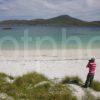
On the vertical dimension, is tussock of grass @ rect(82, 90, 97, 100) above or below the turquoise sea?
below

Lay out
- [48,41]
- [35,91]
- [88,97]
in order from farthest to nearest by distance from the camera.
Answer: [48,41], [88,97], [35,91]

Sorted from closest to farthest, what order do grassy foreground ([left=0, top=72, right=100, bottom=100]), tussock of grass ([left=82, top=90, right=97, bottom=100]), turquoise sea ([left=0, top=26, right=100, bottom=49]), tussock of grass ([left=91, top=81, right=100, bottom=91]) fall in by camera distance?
grassy foreground ([left=0, top=72, right=100, bottom=100]), tussock of grass ([left=82, top=90, right=97, bottom=100]), tussock of grass ([left=91, top=81, right=100, bottom=91]), turquoise sea ([left=0, top=26, right=100, bottom=49])

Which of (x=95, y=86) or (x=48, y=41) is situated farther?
(x=48, y=41)

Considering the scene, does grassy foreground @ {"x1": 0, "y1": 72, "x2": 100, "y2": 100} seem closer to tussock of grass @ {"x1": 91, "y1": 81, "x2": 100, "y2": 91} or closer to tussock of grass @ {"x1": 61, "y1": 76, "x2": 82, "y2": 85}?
tussock of grass @ {"x1": 91, "y1": 81, "x2": 100, "y2": 91}

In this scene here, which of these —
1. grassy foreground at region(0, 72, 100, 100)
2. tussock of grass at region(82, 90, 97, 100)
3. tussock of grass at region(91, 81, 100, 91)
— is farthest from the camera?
tussock of grass at region(91, 81, 100, 91)

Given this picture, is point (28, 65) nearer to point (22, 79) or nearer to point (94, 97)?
point (22, 79)

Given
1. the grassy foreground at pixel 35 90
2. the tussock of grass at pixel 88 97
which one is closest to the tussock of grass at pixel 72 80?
the grassy foreground at pixel 35 90

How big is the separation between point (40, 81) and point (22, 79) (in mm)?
576

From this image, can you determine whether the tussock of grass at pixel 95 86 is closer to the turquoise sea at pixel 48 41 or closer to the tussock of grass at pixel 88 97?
the tussock of grass at pixel 88 97

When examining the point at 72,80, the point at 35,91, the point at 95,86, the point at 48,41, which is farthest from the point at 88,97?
the point at 48,41

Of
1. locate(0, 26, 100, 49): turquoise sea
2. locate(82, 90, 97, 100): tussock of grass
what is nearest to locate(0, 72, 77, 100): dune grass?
locate(82, 90, 97, 100): tussock of grass

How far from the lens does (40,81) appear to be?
44.8 ft

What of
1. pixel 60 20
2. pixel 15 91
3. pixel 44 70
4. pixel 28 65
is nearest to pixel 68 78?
pixel 15 91

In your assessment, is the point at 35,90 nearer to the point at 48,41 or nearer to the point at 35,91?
the point at 35,91
